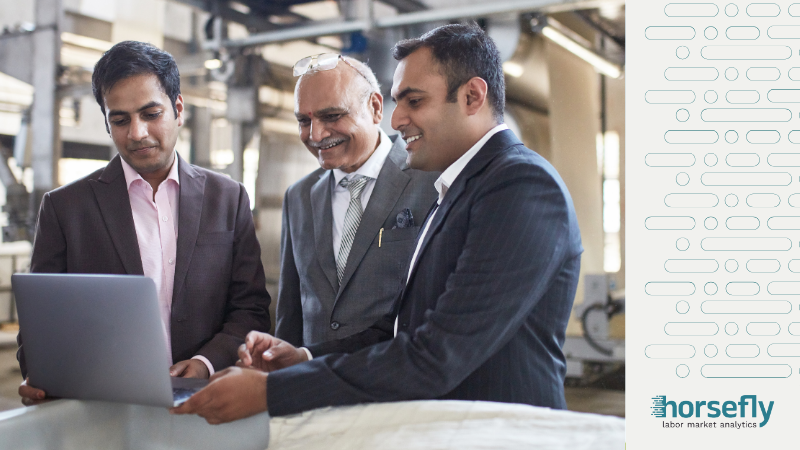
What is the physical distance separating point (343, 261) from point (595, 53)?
244 centimetres

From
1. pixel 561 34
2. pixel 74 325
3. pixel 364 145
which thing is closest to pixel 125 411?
pixel 74 325

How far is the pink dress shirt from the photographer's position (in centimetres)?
117

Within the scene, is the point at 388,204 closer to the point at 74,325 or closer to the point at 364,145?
the point at 364,145

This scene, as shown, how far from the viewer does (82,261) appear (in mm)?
1140

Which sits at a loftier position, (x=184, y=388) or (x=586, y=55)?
(x=586, y=55)

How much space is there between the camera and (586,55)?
3.38 m

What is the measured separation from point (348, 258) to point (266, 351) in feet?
1.27

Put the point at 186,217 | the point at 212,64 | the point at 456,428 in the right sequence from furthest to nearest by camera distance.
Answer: the point at 212,64, the point at 186,217, the point at 456,428

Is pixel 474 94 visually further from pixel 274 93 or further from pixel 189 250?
pixel 274 93
